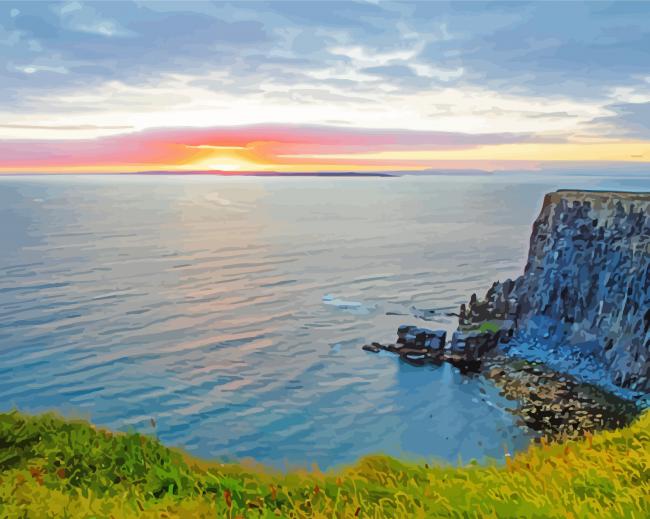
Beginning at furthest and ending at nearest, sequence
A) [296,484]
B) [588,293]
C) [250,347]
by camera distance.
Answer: [250,347]
[588,293]
[296,484]

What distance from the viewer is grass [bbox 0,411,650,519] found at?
661 centimetres

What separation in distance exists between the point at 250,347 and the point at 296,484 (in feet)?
109

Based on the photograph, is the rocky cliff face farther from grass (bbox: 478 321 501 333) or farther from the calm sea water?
the calm sea water

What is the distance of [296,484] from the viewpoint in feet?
26.2

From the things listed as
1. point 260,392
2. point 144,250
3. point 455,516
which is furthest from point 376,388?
point 144,250

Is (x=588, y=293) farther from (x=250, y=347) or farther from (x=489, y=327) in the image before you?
(x=250, y=347)

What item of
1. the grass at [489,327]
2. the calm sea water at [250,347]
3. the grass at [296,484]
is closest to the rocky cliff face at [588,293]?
the grass at [489,327]

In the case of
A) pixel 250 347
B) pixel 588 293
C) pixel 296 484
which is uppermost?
pixel 296 484

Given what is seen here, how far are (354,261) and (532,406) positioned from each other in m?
50.9

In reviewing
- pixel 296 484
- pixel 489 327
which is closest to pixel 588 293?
pixel 489 327

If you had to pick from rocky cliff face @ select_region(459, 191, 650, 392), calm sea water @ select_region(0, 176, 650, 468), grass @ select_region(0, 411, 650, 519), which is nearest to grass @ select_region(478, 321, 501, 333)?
Answer: rocky cliff face @ select_region(459, 191, 650, 392)

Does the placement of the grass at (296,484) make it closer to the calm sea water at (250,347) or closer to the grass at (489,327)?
the calm sea water at (250,347)

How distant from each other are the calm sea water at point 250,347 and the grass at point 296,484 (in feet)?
30.3

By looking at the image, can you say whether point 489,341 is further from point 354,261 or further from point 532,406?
point 354,261
